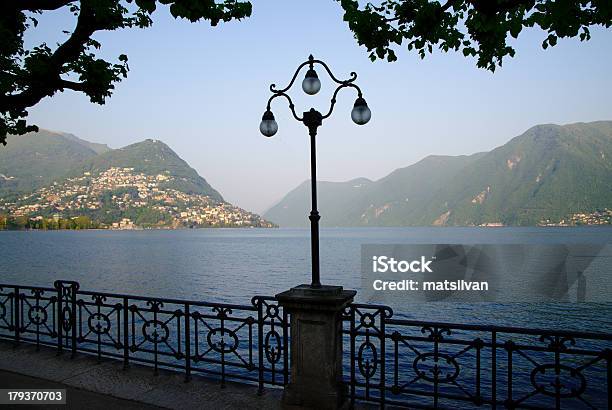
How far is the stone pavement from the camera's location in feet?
18.5

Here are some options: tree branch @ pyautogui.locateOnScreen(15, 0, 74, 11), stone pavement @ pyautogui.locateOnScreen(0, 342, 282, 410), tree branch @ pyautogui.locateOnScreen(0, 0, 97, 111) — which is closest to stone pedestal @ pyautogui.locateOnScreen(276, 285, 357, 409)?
stone pavement @ pyautogui.locateOnScreen(0, 342, 282, 410)

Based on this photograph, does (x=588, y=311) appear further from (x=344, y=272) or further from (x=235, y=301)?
(x=344, y=272)

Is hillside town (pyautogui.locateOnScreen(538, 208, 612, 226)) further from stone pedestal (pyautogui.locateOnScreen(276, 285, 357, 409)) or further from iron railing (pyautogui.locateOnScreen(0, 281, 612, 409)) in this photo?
stone pedestal (pyautogui.locateOnScreen(276, 285, 357, 409))

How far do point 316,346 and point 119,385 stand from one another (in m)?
3.00

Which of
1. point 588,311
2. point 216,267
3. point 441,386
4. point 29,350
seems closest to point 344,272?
point 216,267

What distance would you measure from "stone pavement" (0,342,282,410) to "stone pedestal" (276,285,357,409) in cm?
60

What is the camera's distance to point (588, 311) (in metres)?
28.4

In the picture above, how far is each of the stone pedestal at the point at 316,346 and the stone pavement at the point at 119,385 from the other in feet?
1.96

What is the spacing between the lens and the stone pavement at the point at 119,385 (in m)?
5.64

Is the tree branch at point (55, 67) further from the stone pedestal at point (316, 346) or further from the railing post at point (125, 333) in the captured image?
the stone pedestal at point (316, 346)

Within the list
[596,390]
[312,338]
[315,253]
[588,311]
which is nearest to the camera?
[312,338]

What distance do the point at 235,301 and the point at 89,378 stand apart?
1006 inches

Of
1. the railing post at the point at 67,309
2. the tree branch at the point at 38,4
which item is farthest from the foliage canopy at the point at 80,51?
the railing post at the point at 67,309

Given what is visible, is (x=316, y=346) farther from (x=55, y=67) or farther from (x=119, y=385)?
(x=55, y=67)
